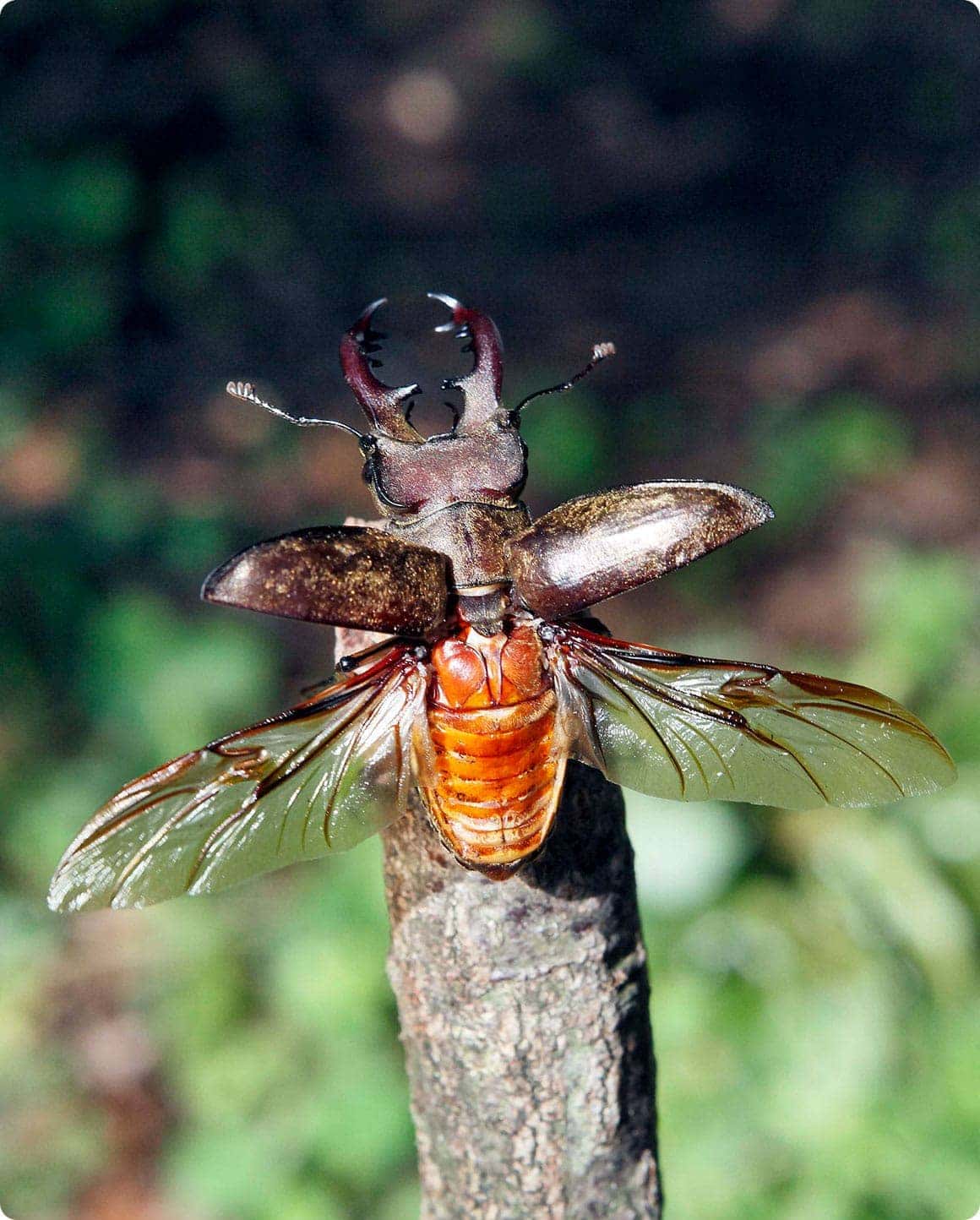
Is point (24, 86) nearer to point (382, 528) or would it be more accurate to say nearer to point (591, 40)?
point (591, 40)

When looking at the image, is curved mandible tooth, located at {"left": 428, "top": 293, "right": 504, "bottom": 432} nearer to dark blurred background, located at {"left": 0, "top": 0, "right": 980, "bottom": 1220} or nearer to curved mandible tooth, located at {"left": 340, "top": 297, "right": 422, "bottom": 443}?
curved mandible tooth, located at {"left": 340, "top": 297, "right": 422, "bottom": 443}

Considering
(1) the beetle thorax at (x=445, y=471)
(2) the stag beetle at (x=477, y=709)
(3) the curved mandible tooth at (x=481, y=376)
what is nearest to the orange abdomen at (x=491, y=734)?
(2) the stag beetle at (x=477, y=709)

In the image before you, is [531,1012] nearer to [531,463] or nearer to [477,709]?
[477,709]

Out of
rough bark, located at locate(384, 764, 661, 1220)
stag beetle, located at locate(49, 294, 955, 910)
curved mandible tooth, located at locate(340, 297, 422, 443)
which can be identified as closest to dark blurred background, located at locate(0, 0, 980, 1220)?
curved mandible tooth, located at locate(340, 297, 422, 443)

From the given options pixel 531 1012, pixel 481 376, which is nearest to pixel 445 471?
pixel 481 376

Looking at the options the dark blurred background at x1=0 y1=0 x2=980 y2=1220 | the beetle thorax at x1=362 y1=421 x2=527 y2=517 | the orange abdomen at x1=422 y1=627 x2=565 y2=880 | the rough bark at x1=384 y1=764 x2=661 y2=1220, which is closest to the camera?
the rough bark at x1=384 y1=764 x2=661 y2=1220

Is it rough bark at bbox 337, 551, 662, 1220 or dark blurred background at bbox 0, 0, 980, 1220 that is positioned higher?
dark blurred background at bbox 0, 0, 980, 1220
